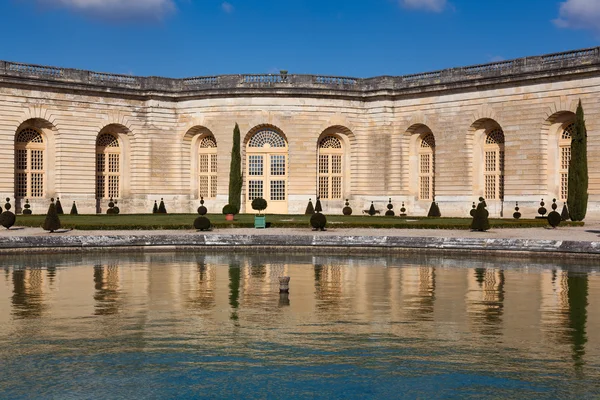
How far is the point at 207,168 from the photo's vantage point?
4747cm

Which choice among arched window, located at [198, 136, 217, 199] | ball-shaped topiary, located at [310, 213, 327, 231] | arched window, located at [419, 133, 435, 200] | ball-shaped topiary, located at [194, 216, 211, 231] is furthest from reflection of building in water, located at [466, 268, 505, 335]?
arched window, located at [198, 136, 217, 199]

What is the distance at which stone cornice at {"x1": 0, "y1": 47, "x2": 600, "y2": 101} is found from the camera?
4078 centimetres

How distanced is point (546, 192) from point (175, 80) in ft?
72.2

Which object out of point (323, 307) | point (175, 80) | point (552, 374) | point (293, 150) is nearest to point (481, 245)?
point (323, 307)

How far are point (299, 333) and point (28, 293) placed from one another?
6840 millimetres

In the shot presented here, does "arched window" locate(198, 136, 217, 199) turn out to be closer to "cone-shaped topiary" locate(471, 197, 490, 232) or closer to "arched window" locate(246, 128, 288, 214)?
"arched window" locate(246, 128, 288, 214)

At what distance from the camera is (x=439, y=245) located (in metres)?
24.5

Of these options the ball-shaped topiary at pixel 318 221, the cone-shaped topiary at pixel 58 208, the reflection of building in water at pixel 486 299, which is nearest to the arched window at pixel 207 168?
the cone-shaped topiary at pixel 58 208

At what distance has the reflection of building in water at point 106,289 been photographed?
48.0 ft

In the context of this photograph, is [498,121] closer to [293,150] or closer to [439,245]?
[293,150]

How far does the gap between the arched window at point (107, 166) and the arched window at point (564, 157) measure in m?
24.7

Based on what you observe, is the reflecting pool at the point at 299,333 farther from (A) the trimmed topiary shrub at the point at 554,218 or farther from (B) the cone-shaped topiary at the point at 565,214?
(B) the cone-shaped topiary at the point at 565,214

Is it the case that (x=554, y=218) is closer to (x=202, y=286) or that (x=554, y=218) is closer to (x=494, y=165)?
(x=494, y=165)

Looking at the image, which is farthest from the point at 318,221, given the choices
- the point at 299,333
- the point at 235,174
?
the point at 299,333
